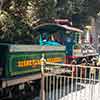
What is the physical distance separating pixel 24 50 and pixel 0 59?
0.95m

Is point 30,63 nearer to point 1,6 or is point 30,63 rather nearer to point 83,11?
point 1,6

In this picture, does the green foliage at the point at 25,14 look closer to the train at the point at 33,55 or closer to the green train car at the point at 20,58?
the train at the point at 33,55

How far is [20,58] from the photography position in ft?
29.5

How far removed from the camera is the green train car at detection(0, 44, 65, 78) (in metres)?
8.49

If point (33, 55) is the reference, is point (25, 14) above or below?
above

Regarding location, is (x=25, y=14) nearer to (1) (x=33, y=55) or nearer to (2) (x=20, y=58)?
(1) (x=33, y=55)

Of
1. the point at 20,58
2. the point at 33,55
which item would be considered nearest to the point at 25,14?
the point at 33,55

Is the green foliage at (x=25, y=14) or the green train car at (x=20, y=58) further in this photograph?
the green foliage at (x=25, y=14)

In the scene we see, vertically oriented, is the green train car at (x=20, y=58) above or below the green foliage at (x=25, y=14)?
below

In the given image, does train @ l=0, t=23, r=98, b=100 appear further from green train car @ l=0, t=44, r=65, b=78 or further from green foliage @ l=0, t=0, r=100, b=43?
green foliage @ l=0, t=0, r=100, b=43

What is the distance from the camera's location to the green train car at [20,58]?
8.49 meters

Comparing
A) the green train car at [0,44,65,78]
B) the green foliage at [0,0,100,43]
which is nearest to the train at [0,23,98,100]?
the green train car at [0,44,65,78]

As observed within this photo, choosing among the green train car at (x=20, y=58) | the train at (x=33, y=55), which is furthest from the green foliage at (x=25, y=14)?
the green train car at (x=20, y=58)

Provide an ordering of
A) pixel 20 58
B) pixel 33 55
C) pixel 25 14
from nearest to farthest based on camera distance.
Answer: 1. pixel 20 58
2. pixel 33 55
3. pixel 25 14
